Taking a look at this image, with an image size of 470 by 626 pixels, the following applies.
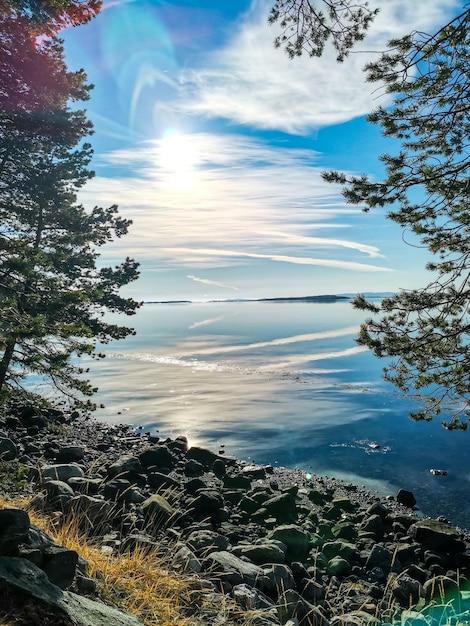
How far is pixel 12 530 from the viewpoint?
4.12 m

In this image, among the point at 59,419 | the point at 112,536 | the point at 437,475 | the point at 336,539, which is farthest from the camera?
the point at 59,419

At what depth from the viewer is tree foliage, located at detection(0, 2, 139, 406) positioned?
807 centimetres

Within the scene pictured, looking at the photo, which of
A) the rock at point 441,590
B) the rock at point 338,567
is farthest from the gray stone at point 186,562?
the rock at point 441,590

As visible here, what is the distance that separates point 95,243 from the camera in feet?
76.5

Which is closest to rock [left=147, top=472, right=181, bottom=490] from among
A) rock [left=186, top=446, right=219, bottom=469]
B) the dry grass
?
rock [left=186, top=446, right=219, bottom=469]

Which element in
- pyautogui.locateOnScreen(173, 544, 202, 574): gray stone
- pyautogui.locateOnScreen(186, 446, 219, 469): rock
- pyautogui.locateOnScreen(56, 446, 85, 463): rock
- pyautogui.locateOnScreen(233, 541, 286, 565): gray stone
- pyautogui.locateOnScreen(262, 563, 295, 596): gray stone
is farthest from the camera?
pyautogui.locateOnScreen(186, 446, 219, 469): rock

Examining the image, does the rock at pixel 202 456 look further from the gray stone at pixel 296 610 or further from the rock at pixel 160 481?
the gray stone at pixel 296 610

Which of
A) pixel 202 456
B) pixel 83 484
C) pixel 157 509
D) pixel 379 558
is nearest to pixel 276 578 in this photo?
pixel 157 509

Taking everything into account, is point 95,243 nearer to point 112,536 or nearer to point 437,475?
point 112,536

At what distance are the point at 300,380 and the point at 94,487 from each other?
29079 mm

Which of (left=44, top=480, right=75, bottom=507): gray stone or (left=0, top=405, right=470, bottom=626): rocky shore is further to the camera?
(left=44, top=480, right=75, bottom=507): gray stone

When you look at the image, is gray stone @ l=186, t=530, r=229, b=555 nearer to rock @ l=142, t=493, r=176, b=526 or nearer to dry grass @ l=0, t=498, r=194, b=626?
rock @ l=142, t=493, r=176, b=526

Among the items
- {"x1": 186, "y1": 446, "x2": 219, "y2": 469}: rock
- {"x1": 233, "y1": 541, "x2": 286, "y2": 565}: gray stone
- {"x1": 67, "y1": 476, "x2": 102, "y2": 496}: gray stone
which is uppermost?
{"x1": 67, "y1": 476, "x2": 102, "y2": 496}: gray stone

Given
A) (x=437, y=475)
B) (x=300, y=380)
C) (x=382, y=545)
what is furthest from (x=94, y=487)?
(x=300, y=380)
